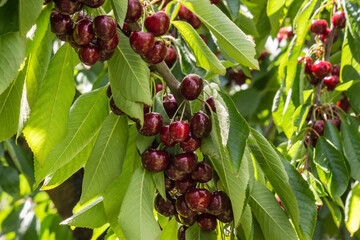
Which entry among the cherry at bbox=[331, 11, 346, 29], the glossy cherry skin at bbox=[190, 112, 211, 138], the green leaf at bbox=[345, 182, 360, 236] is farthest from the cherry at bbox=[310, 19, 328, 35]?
the glossy cherry skin at bbox=[190, 112, 211, 138]

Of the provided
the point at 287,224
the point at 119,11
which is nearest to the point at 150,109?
the point at 119,11

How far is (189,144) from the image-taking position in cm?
92

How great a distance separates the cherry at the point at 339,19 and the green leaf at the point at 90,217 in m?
1.20

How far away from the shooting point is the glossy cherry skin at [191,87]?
935 mm

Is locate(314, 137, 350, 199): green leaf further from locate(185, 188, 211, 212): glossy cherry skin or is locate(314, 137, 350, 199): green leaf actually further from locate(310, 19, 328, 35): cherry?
locate(185, 188, 211, 212): glossy cherry skin

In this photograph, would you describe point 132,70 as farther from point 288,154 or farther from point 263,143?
point 288,154

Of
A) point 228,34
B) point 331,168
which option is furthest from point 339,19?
point 228,34

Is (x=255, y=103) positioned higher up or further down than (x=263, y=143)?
further down

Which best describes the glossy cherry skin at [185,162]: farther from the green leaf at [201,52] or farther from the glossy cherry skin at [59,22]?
the glossy cherry skin at [59,22]

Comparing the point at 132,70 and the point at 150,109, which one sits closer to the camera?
the point at 132,70

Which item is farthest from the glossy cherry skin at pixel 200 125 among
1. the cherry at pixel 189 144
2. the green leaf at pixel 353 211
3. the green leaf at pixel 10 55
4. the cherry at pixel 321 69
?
the cherry at pixel 321 69

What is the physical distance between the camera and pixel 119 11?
0.78m

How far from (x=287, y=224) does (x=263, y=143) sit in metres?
0.17

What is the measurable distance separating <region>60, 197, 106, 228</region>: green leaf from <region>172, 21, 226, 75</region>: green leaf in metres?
0.38
